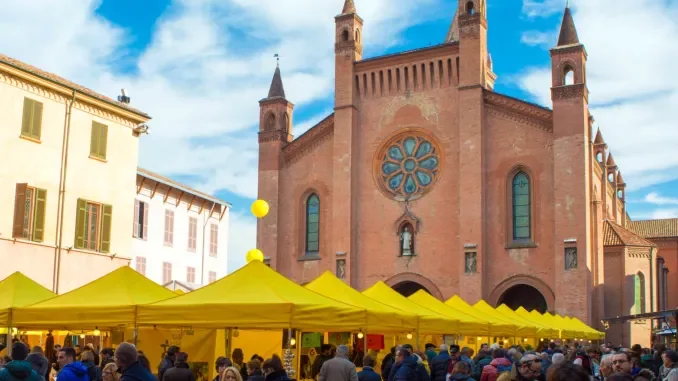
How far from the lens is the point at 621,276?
3400cm

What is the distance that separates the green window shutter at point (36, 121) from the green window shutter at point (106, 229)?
11.0 feet

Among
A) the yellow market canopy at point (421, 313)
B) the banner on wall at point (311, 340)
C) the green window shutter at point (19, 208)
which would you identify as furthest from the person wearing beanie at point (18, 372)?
the green window shutter at point (19, 208)

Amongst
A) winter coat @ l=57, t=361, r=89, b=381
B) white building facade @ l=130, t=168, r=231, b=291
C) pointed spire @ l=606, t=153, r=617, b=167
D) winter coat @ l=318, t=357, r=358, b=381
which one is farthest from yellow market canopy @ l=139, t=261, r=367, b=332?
pointed spire @ l=606, t=153, r=617, b=167

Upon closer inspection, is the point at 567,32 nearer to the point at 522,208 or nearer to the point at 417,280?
the point at 522,208

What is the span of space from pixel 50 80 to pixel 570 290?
751 inches

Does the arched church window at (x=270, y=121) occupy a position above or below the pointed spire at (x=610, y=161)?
below

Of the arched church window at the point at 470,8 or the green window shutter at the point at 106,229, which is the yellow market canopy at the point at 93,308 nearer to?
the green window shutter at the point at 106,229

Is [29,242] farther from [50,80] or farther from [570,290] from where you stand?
[570,290]

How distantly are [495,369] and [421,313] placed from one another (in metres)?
7.01

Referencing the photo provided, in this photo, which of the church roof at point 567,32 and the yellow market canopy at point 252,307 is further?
the church roof at point 567,32

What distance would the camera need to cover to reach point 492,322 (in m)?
20.8

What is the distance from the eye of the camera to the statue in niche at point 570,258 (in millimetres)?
30125

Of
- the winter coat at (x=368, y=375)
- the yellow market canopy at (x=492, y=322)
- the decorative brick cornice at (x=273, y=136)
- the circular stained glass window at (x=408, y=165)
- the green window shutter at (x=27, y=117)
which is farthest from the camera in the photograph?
the decorative brick cornice at (x=273, y=136)

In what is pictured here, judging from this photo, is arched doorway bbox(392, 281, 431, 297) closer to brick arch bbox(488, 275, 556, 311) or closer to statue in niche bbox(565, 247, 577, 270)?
brick arch bbox(488, 275, 556, 311)
